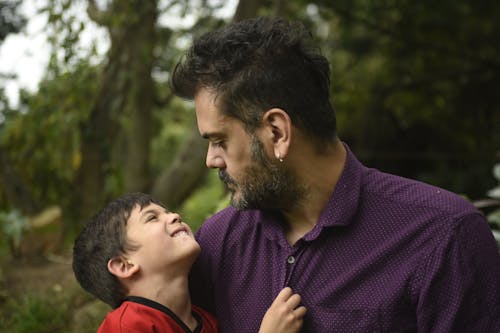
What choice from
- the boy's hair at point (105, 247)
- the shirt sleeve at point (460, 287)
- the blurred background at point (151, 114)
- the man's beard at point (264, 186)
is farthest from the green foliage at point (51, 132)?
the shirt sleeve at point (460, 287)

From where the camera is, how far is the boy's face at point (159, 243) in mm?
2170

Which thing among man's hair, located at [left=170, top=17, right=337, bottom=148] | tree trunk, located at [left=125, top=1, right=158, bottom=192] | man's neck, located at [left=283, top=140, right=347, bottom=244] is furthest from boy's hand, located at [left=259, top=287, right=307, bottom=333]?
tree trunk, located at [left=125, top=1, right=158, bottom=192]

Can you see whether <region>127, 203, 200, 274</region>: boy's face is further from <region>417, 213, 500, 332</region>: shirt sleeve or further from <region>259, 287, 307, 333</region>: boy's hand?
<region>417, 213, 500, 332</region>: shirt sleeve

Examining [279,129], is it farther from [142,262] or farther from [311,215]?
[142,262]

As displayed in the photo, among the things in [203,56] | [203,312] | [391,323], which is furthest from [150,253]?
[391,323]

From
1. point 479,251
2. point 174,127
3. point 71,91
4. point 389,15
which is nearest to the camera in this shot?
point 479,251

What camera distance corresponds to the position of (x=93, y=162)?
16.6 ft

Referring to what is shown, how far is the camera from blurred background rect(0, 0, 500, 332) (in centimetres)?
419

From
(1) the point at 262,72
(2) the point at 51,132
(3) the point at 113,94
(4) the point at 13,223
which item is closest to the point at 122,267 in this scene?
(1) the point at 262,72

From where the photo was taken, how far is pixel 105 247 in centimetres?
223

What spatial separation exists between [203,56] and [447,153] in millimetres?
6633

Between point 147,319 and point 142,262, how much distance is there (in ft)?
0.74

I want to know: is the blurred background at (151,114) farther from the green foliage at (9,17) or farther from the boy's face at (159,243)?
the boy's face at (159,243)

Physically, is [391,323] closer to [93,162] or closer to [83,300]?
[83,300]
